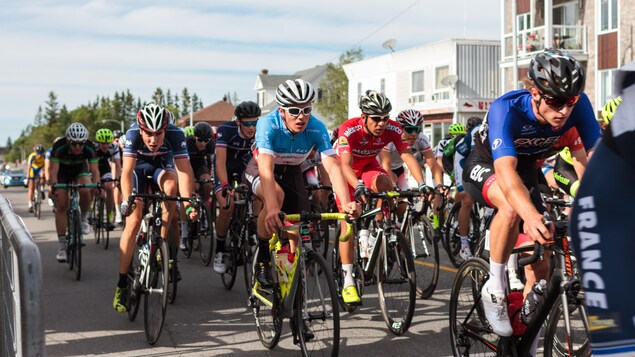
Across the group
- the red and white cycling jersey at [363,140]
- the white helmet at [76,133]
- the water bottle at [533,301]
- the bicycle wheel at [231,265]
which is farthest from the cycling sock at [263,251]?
the white helmet at [76,133]

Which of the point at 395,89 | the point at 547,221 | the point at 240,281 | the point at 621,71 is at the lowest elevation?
the point at 240,281

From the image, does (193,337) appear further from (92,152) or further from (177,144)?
(92,152)

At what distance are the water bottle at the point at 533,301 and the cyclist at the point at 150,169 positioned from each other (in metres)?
3.30

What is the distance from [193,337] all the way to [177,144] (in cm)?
221

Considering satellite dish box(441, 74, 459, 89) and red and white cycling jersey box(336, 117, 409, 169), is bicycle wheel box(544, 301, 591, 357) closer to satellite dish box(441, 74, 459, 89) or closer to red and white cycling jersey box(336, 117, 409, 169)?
red and white cycling jersey box(336, 117, 409, 169)

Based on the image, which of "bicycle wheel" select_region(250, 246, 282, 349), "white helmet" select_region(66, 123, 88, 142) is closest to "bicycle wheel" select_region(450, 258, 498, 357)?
"bicycle wheel" select_region(250, 246, 282, 349)

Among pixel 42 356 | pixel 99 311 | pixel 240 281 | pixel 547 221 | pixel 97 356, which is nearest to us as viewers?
pixel 42 356

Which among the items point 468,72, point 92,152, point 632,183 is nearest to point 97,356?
point 632,183

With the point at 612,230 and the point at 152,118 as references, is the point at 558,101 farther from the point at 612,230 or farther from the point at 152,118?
the point at 152,118

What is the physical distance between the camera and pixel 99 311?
7930 millimetres

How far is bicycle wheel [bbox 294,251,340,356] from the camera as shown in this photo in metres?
5.31

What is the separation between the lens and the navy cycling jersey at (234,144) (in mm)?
9945

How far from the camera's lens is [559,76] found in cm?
426

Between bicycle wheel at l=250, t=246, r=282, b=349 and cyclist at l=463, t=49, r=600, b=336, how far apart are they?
1.80 metres
